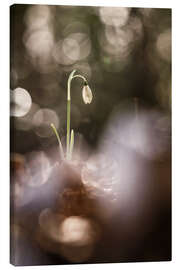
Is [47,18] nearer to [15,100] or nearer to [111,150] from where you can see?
[15,100]

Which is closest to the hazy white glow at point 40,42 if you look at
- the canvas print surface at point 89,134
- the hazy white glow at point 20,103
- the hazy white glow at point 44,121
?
the canvas print surface at point 89,134

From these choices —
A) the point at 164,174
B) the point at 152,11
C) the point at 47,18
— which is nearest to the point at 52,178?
the point at 164,174

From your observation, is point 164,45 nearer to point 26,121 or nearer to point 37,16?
point 37,16

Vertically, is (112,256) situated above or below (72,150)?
below

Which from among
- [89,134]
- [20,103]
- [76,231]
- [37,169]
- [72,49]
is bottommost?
[76,231]

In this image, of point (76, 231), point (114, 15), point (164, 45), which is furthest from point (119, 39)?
point (76, 231)

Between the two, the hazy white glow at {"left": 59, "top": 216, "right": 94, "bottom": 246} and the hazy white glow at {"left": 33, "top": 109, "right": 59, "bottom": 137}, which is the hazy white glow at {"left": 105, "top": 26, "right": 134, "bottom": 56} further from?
the hazy white glow at {"left": 59, "top": 216, "right": 94, "bottom": 246}

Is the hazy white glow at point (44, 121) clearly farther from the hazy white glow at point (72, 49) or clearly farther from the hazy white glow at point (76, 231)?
the hazy white glow at point (76, 231)
